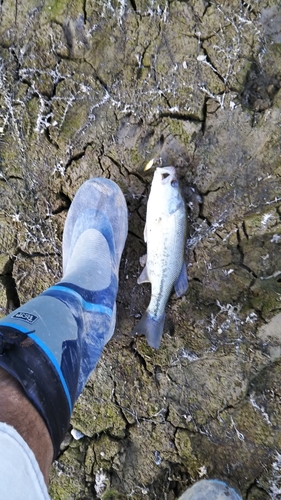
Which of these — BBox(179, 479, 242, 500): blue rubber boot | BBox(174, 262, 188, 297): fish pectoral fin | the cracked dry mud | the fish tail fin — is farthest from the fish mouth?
BBox(179, 479, 242, 500): blue rubber boot

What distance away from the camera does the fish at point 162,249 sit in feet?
8.37

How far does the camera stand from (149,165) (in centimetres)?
275

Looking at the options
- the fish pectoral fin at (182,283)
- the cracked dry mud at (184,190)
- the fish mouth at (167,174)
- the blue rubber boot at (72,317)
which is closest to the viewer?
the blue rubber boot at (72,317)

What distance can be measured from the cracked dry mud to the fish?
0.17 meters

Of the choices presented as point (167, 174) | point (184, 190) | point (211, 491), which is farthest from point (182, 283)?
point (211, 491)

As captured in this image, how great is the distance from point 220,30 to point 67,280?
1.98 meters

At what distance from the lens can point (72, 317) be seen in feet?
6.80

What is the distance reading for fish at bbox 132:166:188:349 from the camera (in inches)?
100

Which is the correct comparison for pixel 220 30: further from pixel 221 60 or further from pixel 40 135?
pixel 40 135

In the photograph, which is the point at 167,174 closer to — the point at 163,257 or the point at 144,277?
the point at 163,257

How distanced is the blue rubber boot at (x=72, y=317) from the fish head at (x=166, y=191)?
1.24 ft

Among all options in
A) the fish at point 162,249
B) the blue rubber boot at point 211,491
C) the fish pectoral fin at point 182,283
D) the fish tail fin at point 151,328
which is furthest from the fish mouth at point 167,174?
the blue rubber boot at point 211,491

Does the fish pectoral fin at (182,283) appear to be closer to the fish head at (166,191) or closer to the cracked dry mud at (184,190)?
the cracked dry mud at (184,190)

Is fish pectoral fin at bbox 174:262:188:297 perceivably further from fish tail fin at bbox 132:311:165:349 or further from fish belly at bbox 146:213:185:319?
fish tail fin at bbox 132:311:165:349
